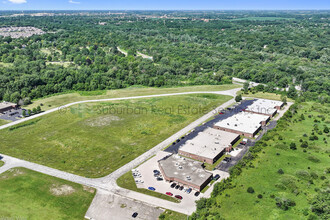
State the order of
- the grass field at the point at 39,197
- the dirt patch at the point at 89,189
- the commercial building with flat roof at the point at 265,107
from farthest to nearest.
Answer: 1. the commercial building with flat roof at the point at 265,107
2. the dirt patch at the point at 89,189
3. the grass field at the point at 39,197

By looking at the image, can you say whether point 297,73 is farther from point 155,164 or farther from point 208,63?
point 155,164

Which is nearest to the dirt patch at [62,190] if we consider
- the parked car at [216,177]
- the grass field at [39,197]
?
the grass field at [39,197]

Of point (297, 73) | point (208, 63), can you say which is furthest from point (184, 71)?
point (297, 73)

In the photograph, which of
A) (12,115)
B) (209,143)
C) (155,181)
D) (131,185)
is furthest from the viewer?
(12,115)

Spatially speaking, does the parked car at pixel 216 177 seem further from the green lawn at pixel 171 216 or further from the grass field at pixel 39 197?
the grass field at pixel 39 197

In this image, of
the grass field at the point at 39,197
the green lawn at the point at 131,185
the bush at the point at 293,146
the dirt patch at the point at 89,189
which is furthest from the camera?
the bush at the point at 293,146

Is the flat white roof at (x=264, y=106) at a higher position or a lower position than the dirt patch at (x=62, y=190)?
higher

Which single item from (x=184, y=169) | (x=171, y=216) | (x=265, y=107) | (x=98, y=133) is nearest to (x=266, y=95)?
Result: (x=265, y=107)

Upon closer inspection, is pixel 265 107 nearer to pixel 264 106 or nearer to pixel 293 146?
pixel 264 106
